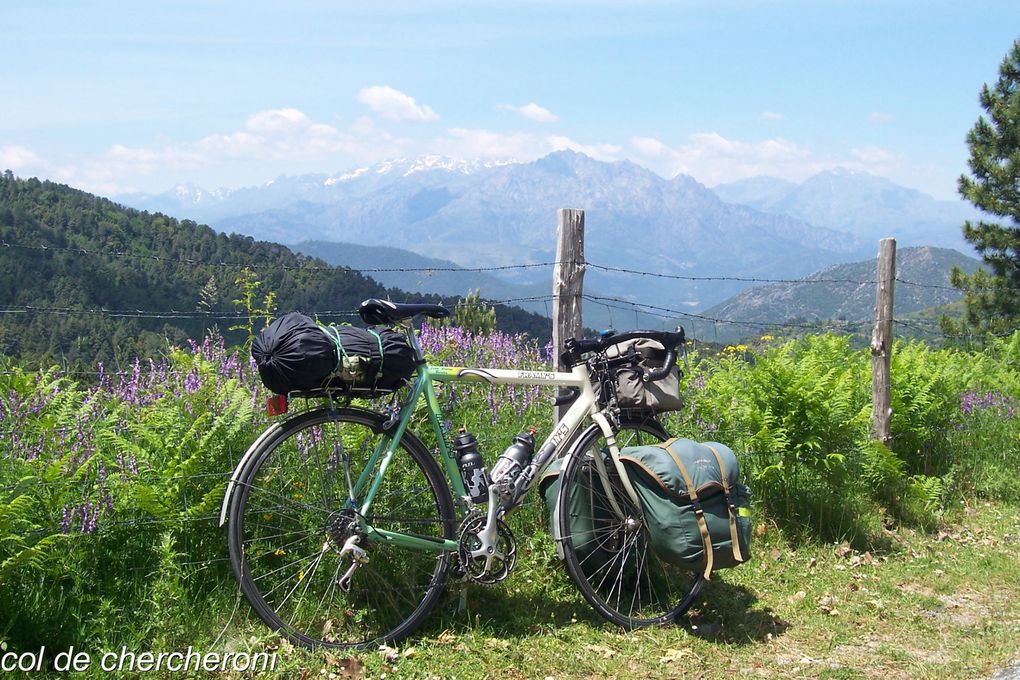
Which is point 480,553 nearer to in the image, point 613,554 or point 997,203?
point 613,554

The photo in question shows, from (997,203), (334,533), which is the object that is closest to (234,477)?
(334,533)

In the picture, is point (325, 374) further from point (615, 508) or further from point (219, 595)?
point (615, 508)

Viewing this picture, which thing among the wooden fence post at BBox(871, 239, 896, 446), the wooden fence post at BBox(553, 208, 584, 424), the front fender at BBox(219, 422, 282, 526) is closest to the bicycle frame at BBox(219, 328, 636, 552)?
the front fender at BBox(219, 422, 282, 526)

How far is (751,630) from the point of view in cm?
516

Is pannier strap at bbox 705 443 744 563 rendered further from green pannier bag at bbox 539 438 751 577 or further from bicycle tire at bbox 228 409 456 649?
bicycle tire at bbox 228 409 456 649

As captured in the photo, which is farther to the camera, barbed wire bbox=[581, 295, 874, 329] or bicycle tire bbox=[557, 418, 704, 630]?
barbed wire bbox=[581, 295, 874, 329]

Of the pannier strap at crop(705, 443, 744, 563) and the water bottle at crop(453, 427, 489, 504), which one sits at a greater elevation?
the water bottle at crop(453, 427, 489, 504)

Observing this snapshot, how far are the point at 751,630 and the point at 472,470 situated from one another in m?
2.00

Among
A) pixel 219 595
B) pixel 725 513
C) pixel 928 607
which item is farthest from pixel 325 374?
pixel 928 607

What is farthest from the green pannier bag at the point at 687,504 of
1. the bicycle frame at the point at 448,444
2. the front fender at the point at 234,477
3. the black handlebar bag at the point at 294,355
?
the front fender at the point at 234,477

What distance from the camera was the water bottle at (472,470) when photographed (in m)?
4.65

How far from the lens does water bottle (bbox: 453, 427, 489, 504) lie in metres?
4.65

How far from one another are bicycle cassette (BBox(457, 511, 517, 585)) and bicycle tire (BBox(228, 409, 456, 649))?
4.0 inches

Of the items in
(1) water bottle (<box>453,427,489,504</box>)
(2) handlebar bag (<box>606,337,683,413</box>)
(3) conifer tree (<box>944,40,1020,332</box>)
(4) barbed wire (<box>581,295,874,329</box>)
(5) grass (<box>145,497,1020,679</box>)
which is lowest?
(5) grass (<box>145,497,1020,679</box>)
